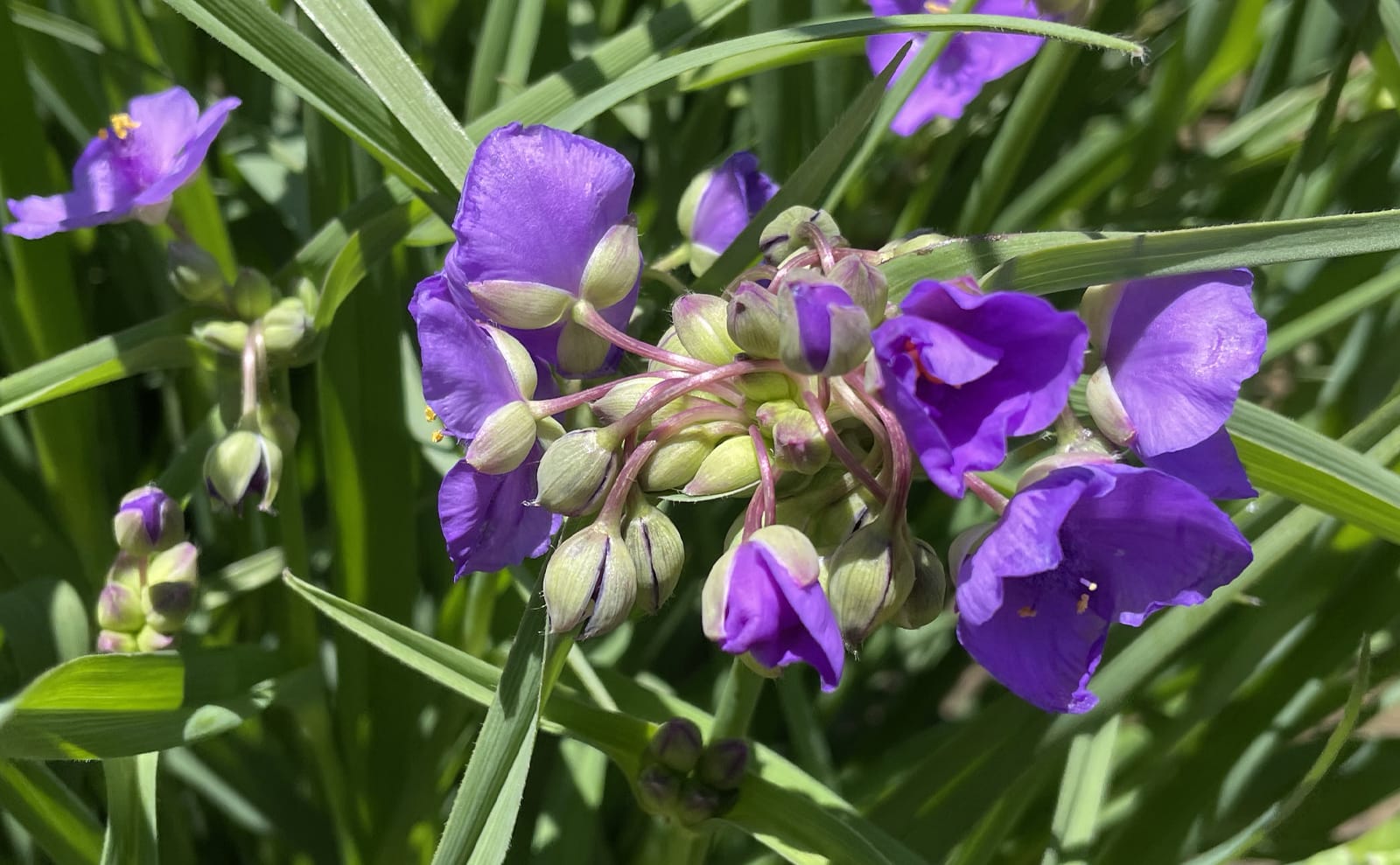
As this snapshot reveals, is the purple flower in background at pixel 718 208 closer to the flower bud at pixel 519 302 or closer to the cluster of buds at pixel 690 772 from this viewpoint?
the flower bud at pixel 519 302

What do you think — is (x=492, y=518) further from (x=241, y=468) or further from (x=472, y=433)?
(x=241, y=468)

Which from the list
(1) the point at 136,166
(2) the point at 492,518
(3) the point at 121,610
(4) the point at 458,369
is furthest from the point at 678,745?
(1) the point at 136,166

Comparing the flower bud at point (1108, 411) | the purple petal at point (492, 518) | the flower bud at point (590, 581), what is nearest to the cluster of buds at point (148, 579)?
the purple petal at point (492, 518)

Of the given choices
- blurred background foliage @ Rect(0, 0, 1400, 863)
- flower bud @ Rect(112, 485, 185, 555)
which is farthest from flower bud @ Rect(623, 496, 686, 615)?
flower bud @ Rect(112, 485, 185, 555)

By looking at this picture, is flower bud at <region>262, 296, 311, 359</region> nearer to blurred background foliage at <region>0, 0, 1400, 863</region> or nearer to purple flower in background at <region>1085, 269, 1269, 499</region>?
blurred background foliage at <region>0, 0, 1400, 863</region>

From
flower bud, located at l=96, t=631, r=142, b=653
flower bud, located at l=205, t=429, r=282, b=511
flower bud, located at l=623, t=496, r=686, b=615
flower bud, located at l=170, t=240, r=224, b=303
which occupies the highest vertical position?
flower bud, located at l=170, t=240, r=224, b=303

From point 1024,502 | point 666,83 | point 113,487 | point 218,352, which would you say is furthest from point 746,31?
point 113,487

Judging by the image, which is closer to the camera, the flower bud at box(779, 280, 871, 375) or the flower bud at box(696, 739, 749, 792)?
the flower bud at box(779, 280, 871, 375)
